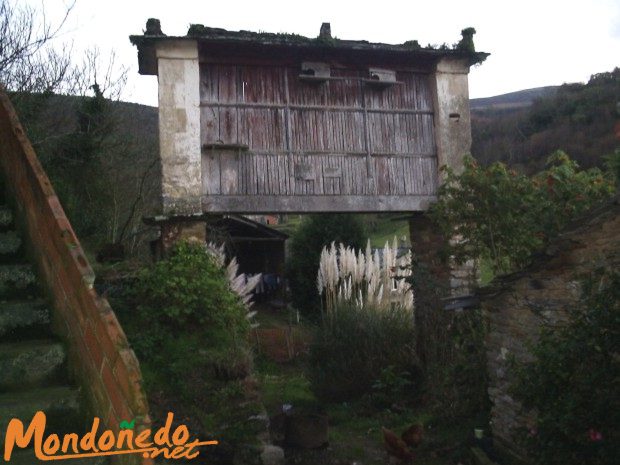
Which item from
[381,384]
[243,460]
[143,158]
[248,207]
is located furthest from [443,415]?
[143,158]

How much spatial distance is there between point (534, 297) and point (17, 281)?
5.24m

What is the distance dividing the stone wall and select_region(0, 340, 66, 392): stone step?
391 cm

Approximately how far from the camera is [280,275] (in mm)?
22109

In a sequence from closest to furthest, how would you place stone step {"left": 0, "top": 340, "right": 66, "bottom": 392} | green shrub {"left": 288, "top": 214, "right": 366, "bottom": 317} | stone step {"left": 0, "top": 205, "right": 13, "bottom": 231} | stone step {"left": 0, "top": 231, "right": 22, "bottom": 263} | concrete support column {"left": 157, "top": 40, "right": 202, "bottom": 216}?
stone step {"left": 0, "top": 340, "right": 66, "bottom": 392}, stone step {"left": 0, "top": 231, "right": 22, "bottom": 263}, stone step {"left": 0, "top": 205, "right": 13, "bottom": 231}, concrete support column {"left": 157, "top": 40, "right": 202, "bottom": 216}, green shrub {"left": 288, "top": 214, "right": 366, "bottom": 317}

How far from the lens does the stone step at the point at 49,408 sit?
2797 mm

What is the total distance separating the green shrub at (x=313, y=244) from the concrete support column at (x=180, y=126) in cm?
1090

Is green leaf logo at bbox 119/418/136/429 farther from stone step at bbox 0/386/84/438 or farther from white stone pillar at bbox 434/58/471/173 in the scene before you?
white stone pillar at bbox 434/58/471/173

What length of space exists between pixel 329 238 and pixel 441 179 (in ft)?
32.4

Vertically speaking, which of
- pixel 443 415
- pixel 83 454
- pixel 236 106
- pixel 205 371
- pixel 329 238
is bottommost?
pixel 443 415

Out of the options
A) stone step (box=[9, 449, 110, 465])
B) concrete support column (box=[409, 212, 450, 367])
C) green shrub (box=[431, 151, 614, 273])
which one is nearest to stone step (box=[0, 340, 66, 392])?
stone step (box=[9, 449, 110, 465])

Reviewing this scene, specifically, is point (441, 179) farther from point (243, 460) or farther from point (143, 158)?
point (143, 158)

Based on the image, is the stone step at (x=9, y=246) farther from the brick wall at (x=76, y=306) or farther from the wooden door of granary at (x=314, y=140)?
the wooden door of granary at (x=314, y=140)

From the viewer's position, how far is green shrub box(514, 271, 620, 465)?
4160 millimetres

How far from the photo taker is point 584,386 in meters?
4.23
